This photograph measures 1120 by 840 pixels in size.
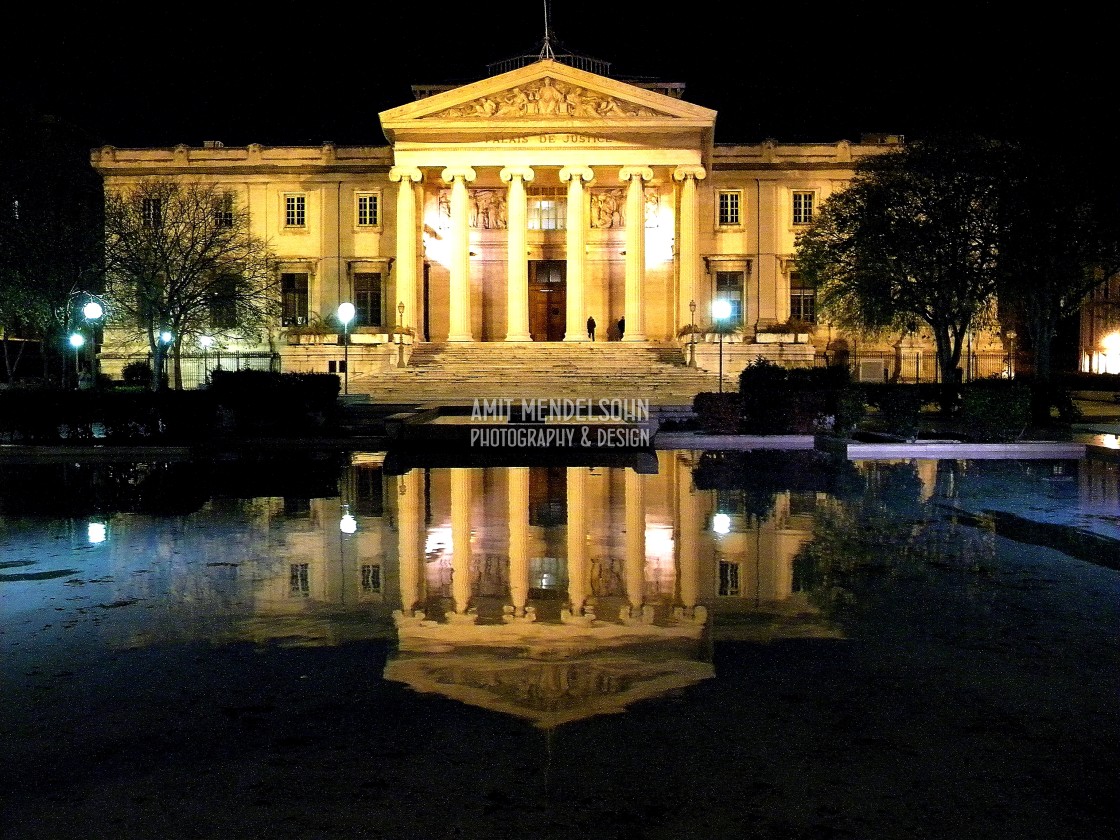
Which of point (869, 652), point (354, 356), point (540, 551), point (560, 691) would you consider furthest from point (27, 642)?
point (354, 356)

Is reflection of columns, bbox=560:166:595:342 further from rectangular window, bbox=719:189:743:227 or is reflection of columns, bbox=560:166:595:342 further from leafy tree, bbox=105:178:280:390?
leafy tree, bbox=105:178:280:390

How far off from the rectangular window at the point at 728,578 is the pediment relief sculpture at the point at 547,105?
4150 centimetres

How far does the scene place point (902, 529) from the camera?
497 inches

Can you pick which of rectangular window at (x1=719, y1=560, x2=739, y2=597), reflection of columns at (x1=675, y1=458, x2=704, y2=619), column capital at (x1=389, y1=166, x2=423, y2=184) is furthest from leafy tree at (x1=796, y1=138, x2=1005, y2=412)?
rectangular window at (x1=719, y1=560, x2=739, y2=597)

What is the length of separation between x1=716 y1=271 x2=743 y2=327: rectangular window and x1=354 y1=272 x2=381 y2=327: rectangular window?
17096 millimetres

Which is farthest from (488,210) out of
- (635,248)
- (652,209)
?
(635,248)

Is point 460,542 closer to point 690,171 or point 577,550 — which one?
point 577,550

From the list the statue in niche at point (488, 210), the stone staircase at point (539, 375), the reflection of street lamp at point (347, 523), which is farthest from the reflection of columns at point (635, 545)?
the statue in niche at point (488, 210)

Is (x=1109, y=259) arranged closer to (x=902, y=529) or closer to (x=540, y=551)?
(x=902, y=529)

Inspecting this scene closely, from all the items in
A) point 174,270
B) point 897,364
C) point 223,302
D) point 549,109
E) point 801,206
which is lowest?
point 897,364

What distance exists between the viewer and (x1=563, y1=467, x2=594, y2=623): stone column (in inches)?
334

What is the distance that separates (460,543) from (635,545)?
1789 millimetres

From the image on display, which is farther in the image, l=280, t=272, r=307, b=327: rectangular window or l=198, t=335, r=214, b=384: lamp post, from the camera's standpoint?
l=280, t=272, r=307, b=327: rectangular window

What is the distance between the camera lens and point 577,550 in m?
11.0
